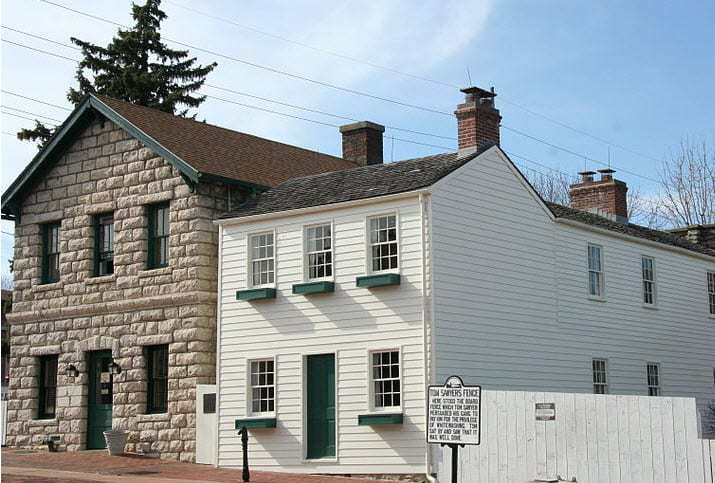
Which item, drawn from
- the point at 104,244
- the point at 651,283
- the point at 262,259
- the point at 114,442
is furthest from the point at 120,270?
the point at 651,283

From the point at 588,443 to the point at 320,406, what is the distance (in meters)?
6.17

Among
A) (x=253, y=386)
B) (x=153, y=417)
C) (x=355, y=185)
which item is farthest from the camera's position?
(x=153, y=417)

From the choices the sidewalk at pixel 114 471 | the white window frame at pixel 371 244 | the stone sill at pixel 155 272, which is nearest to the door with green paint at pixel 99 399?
the sidewalk at pixel 114 471

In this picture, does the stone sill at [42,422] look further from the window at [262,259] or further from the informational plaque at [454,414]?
the informational plaque at [454,414]

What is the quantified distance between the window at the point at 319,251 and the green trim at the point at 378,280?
995mm

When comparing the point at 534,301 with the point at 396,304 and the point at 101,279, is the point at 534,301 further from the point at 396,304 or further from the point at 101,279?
the point at 101,279

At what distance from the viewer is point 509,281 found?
2344 centimetres

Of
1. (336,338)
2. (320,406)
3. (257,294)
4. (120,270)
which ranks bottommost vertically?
(320,406)

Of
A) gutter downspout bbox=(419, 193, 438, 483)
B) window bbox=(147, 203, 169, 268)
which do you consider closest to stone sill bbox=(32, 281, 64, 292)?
window bbox=(147, 203, 169, 268)

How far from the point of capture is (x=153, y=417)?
996 inches

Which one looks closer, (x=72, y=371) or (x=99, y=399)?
(x=99, y=399)

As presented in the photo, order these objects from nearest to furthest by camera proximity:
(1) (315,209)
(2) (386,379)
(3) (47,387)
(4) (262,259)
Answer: (2) (386,379)
(1) (315,209)
(4) (262,259)
(3) (47,387)

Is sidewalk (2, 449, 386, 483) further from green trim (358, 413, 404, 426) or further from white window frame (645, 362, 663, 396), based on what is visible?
white window frame (645, 362, 663, 396)

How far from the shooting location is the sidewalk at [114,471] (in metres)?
20.2
